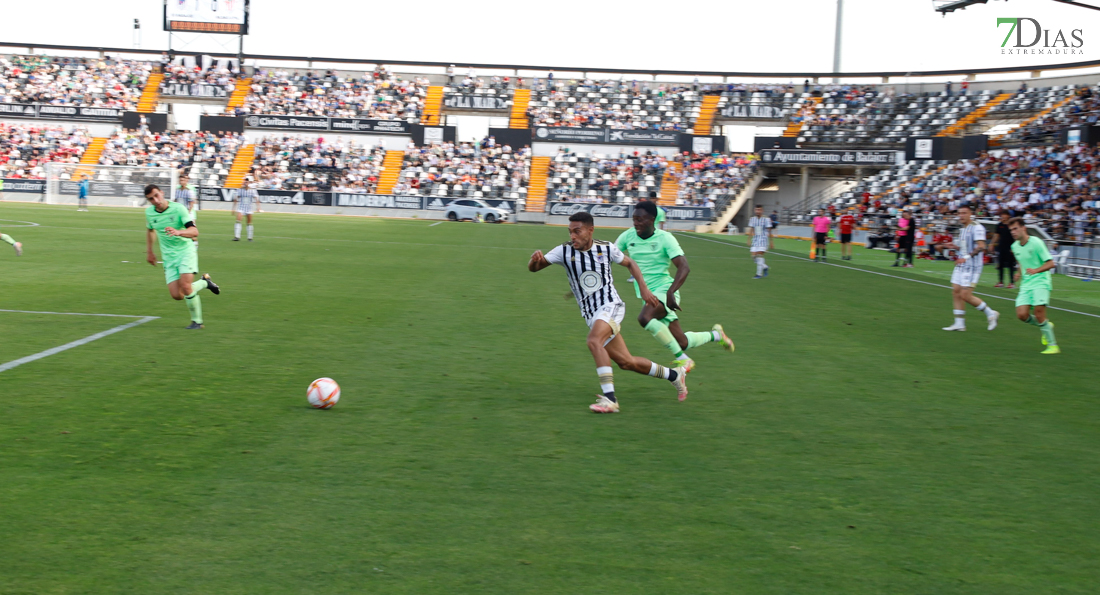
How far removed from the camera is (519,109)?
7075 cm

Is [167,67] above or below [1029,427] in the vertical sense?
above

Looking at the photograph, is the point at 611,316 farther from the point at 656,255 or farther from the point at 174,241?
the point at 174,241

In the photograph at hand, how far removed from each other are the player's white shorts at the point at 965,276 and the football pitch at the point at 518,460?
3.24ft

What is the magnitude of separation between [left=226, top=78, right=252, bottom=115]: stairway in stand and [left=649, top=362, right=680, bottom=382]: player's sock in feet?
221

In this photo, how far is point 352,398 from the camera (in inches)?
312

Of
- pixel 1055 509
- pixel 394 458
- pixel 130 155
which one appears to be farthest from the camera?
pixel 130 155

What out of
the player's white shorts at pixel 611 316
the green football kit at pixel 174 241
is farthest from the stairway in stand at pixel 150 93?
the player's white shorts at pixel 611 316

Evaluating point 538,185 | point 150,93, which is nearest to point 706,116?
point 538,185

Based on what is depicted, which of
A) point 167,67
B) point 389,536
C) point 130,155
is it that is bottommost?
point 389,536

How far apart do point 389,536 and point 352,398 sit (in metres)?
3.46

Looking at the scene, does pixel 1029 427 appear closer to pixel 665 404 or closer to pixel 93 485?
pixel 665 404

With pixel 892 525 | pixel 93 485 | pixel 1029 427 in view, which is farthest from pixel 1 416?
pixel 1029 427

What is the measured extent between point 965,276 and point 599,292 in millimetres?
8951

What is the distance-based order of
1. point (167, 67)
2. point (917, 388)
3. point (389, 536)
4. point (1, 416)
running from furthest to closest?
1. point (167, 67)
2. point (917, 388)
3. point (1, 416)
4. point (389, 536)
